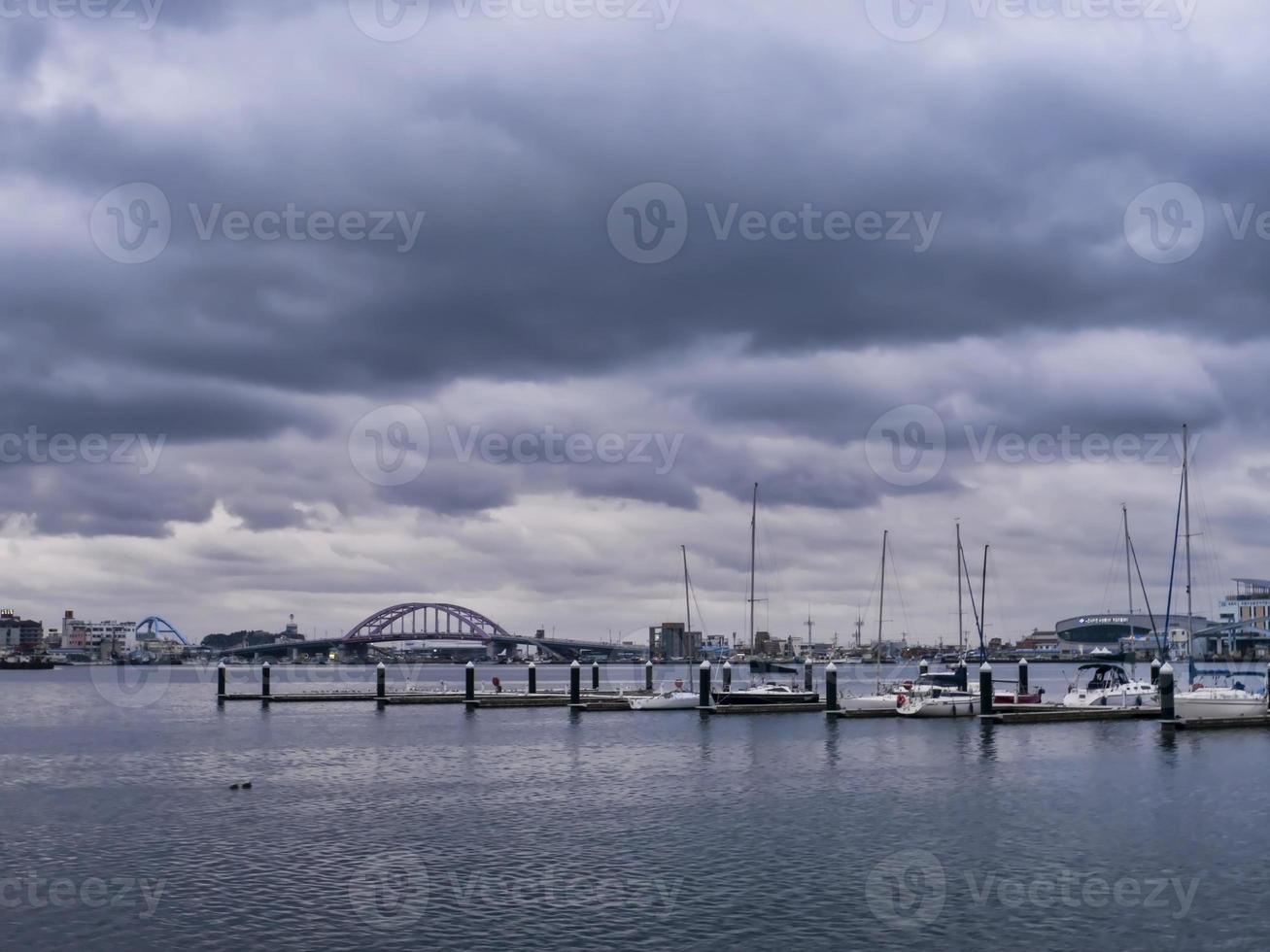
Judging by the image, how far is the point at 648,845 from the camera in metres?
39.2

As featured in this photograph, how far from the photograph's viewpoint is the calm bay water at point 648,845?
95.4 feet

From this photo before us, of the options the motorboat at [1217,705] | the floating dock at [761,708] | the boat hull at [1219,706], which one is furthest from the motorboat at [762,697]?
the boat hull at [1219,706]

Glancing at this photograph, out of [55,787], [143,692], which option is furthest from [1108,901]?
[143,692]

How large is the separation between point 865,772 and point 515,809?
18.7 meters

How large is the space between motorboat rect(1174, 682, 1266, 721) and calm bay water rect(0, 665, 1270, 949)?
5.11 meters

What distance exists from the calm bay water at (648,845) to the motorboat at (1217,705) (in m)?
5.11
